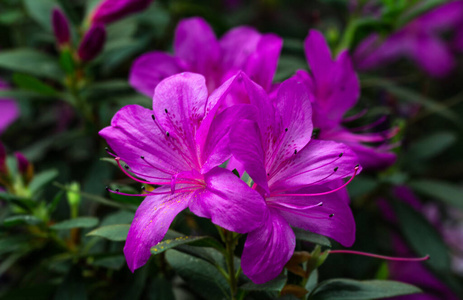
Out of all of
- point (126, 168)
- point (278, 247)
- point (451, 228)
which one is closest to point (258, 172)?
point (278, 247)

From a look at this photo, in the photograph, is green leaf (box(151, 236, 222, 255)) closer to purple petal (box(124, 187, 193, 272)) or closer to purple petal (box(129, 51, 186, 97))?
purple petal (box(124, 187, 193, 272))

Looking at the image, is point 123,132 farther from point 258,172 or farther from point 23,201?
point 23,201

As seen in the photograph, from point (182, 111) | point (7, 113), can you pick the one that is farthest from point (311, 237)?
point (7, 113)

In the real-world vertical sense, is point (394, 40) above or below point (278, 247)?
below

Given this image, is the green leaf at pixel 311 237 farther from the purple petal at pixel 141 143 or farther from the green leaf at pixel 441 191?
the green leaf at pixel 441 191

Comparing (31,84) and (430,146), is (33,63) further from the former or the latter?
(430,146)

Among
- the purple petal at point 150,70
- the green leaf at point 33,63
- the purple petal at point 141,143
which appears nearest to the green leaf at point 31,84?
the green leaf at point 33,63

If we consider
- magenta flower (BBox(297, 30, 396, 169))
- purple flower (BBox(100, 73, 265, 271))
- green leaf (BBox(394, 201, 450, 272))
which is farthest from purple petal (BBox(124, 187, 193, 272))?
green leaf (BBox(394, 201, 450, 272))
